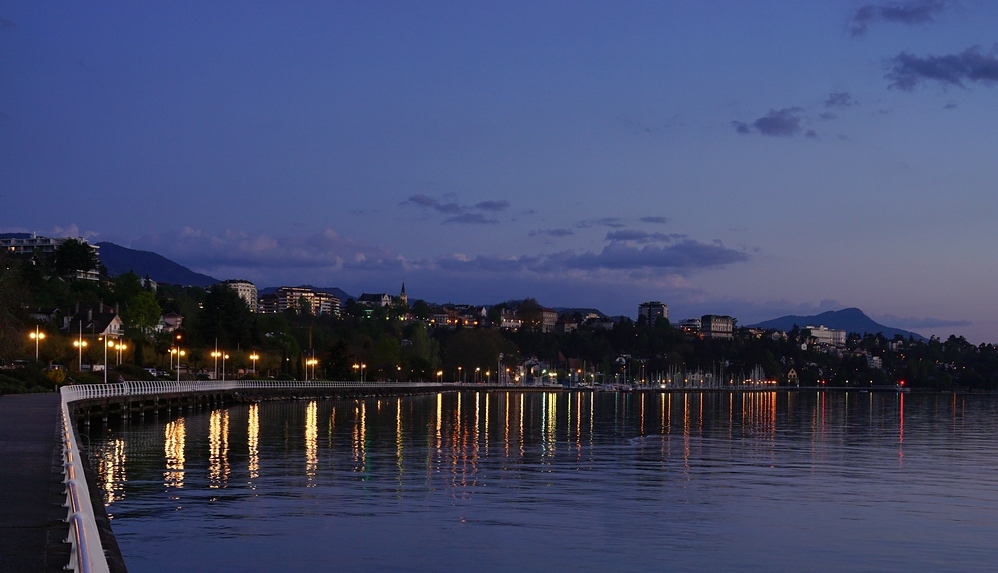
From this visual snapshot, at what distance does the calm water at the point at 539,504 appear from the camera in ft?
75.2

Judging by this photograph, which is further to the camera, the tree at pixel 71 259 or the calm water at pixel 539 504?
the tree at pixel 71 259

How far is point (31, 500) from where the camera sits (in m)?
20.3

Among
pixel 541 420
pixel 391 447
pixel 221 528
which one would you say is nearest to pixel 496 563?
pixel 221 528

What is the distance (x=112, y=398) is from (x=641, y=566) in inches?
2002

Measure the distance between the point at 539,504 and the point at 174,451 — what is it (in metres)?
20.5

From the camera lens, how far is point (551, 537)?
81.7ft

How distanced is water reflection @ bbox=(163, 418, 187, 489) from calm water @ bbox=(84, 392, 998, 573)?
0.11m

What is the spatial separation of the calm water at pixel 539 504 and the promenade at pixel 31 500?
6.49ft

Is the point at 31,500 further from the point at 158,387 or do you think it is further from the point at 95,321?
the point at 95,321

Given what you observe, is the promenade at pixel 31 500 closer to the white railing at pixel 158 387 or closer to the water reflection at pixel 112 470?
the water reflection at pixel 112 470

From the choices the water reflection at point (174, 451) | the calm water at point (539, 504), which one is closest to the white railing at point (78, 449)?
the calm water at point (539, 504)

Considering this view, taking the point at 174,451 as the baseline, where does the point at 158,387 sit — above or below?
above

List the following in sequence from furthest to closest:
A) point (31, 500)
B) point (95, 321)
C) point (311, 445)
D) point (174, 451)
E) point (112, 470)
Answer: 1. point (95, 321)
2. point (311, 445)
3. point (174, 451)
4. point (112, 470)
5. point (31, 500)

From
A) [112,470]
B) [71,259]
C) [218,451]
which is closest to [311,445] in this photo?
[218,451]
